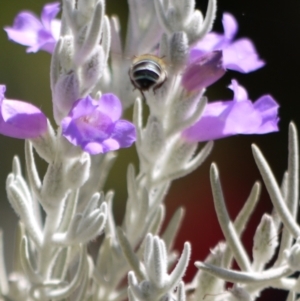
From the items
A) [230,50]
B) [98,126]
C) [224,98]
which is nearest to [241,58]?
[230,50]

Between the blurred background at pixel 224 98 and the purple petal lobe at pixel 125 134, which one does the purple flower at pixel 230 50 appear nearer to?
the purple petal lobe at pixel 125 134

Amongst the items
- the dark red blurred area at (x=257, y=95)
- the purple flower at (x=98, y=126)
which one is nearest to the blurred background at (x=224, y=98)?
the dark red blurred area at (x=257, y=95)

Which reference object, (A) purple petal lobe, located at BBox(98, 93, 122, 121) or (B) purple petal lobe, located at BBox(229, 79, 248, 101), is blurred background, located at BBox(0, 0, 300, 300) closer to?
(B) purple petal lobe, located at BBox(229, 79, 248, 101)

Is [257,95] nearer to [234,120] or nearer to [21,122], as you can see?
[234,120]

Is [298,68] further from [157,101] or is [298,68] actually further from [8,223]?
[157,101]

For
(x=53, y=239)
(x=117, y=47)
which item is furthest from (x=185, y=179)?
(x=53, y=239)
